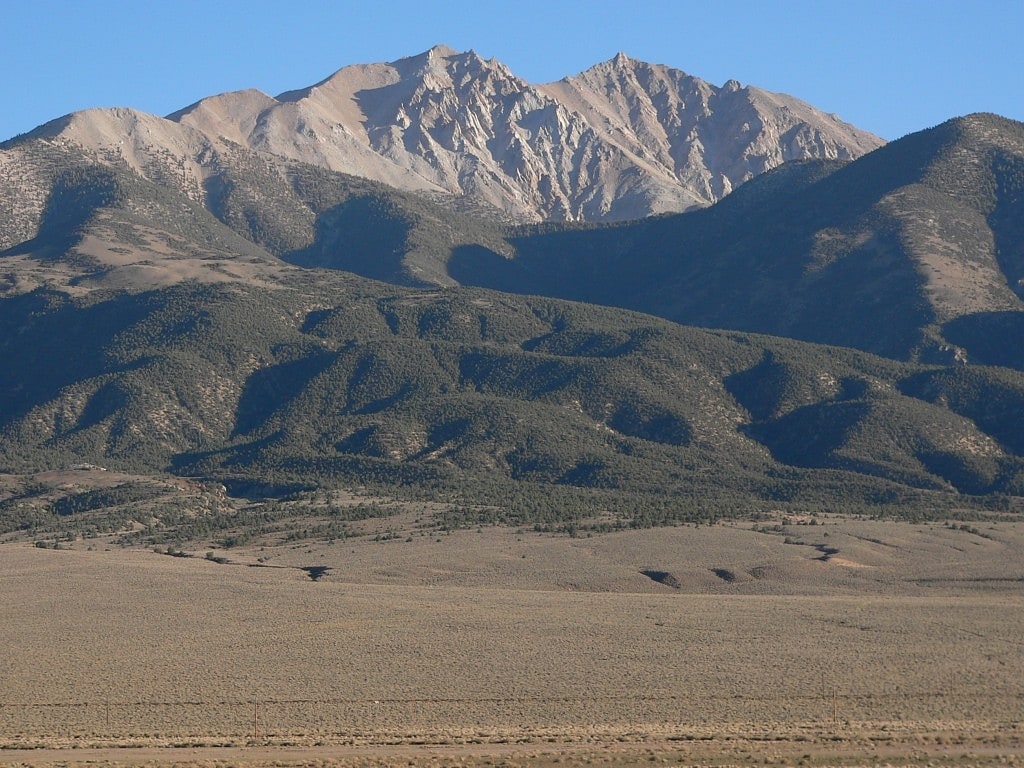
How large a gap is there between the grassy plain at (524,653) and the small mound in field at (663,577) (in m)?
0.37

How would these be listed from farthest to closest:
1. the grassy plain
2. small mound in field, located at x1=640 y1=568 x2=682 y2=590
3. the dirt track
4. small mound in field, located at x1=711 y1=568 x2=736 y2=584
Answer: small mound in field, located at x1=711 y1=568 x2=736 y2=584
small mound in field, located at x1=640 y1=568 x2=682 y2=590
the grassy plain
the dirt track

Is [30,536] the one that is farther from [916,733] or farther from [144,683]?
[916,733]

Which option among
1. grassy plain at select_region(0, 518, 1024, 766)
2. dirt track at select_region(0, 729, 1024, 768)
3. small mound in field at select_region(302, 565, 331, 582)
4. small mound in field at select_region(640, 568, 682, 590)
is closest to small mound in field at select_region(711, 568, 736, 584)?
grassy plain at select_region(0, 518, 1024, 766)

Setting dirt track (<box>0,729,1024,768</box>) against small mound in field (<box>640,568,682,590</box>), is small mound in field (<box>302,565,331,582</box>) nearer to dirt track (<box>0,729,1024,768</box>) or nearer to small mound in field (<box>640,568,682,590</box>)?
small mound in field (<box>640,568,682,590</box>)

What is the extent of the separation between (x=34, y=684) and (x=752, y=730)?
32.6 metres

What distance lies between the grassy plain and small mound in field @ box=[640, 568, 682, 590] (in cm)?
37

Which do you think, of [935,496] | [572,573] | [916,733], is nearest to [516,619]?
[572,573]

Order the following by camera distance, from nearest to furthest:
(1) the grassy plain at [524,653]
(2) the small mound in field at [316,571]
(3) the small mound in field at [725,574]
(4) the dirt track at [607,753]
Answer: (4) the dirt track at [607,753]
(1) the grassy plain at [524,653]
(3) the small mound in field at [725,574]
(2) the small mound in field at [316,571]

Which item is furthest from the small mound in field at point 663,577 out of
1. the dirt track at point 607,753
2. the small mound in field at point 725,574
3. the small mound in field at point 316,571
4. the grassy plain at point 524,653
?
the dirt track at point 607,753

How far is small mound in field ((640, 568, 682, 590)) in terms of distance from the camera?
116169 mm

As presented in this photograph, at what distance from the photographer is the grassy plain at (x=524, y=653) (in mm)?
67000

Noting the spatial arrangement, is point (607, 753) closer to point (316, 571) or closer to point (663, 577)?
point (663, 577)

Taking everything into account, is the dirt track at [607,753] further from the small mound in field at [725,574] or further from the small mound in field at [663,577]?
the small mound in field at [725,574]

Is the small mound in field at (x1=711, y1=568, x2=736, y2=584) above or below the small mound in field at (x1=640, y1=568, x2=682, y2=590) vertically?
above
